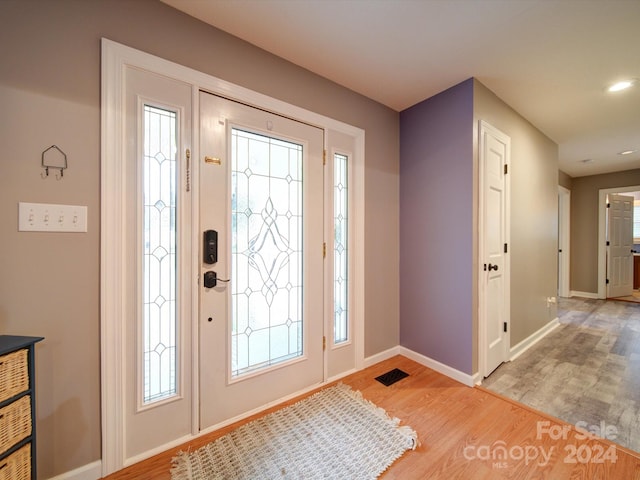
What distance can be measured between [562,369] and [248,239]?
125 inches

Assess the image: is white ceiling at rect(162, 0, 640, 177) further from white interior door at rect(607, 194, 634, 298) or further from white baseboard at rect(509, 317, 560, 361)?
white interior door at rect(607, 194, 634, 298)

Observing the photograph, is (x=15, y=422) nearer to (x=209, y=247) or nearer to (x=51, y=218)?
(x=51, y=218)

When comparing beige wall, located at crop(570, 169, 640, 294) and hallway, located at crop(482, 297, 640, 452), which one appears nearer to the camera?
hallway, located at crop(482, 297, 640, 452)

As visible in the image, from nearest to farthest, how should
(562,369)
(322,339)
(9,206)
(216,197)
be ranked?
(9,206), (216,197), (322,339), (562,369)

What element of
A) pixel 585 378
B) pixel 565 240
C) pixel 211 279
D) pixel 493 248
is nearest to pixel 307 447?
pixel 211 279

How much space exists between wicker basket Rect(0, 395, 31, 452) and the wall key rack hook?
0.98m

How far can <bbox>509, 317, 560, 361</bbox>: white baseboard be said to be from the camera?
268cm

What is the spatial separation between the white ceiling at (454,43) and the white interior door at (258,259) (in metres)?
0.50

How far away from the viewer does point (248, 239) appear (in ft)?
5.89

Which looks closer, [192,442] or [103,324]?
[103,324]

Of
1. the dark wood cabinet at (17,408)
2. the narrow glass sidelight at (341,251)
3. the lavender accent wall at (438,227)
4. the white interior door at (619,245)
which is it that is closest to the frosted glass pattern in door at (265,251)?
the narrow glass sidelight at (341,251)

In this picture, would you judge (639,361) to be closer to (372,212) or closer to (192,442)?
(372,212)

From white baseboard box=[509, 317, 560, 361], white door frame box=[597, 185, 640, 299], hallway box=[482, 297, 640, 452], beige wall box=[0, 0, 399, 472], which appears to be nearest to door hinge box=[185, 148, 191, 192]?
beige wall box=[0, 0, 399, 472]

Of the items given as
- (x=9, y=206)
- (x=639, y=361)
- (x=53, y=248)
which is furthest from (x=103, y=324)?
(x=639, y=361)
